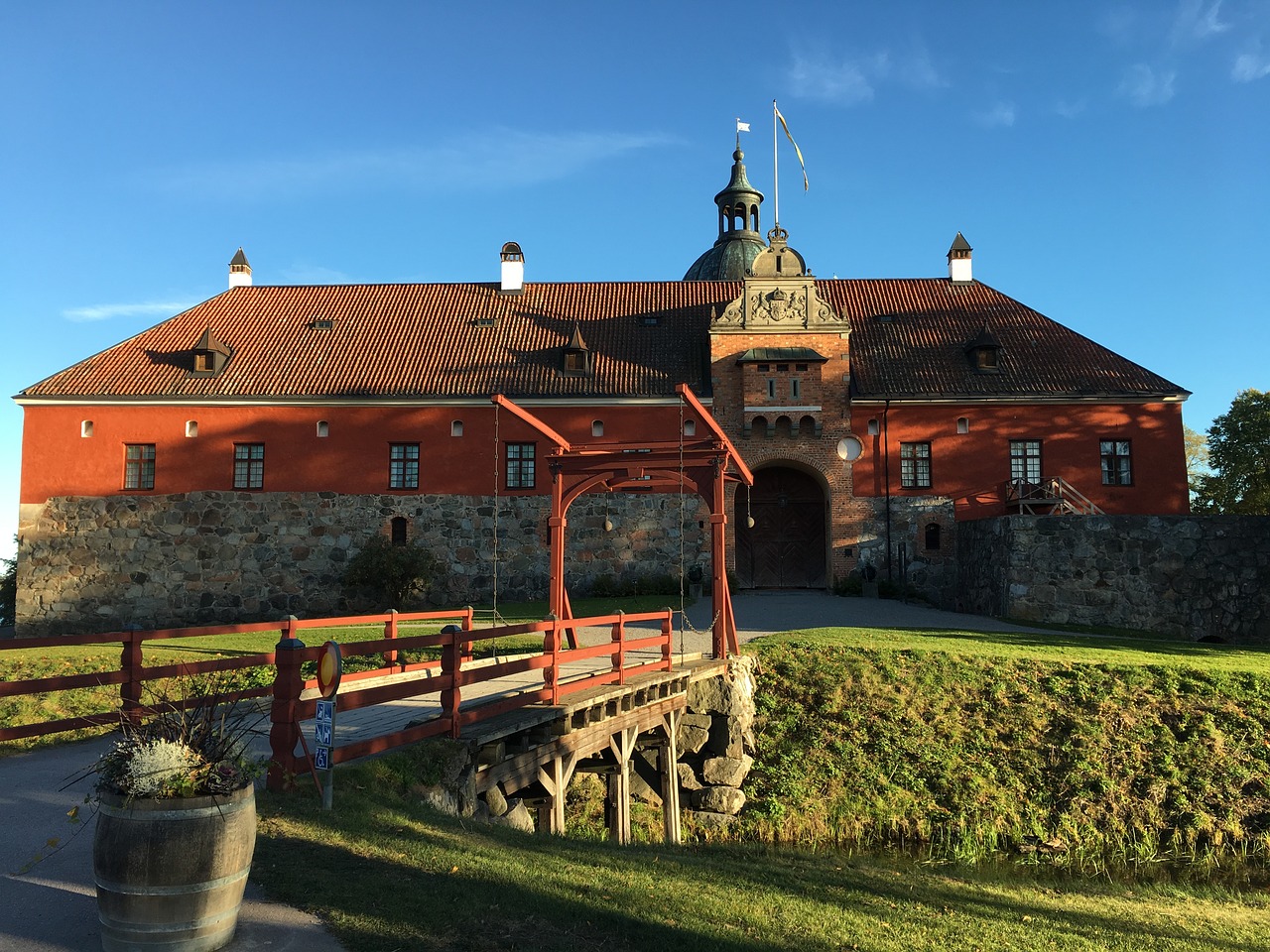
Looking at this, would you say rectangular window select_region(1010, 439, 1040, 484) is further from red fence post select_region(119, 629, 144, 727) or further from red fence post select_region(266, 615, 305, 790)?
red fence post select_region(119, 629, 144, 727)

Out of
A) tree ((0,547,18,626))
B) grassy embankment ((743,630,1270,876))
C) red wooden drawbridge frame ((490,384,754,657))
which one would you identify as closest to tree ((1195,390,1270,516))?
grassy embankment ((743,630,1270,876))

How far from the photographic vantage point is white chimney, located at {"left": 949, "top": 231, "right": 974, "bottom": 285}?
32.8m

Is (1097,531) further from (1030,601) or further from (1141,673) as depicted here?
(1141,673)

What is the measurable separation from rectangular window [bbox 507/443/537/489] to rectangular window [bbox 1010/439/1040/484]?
14.1 meters

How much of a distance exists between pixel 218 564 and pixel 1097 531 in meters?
23.5

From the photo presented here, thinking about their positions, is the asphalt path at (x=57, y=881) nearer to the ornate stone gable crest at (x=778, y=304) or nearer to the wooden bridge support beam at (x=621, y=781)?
the wooden bridge support beam at (x=621, y=781)

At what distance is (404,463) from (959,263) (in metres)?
20.1

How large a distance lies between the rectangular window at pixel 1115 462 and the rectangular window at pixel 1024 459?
5.99 ft

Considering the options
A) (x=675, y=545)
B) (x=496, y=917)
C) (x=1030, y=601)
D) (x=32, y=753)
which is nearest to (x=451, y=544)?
(x=675, y=545)

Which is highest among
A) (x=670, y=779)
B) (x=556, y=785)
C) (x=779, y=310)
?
(x=779, y=310)

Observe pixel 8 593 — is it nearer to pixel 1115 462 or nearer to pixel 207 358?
pixel 207 358

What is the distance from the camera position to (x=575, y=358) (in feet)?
93.9

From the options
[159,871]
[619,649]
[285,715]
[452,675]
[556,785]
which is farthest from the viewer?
[619,649]

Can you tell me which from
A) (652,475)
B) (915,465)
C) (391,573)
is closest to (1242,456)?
(915,465)
